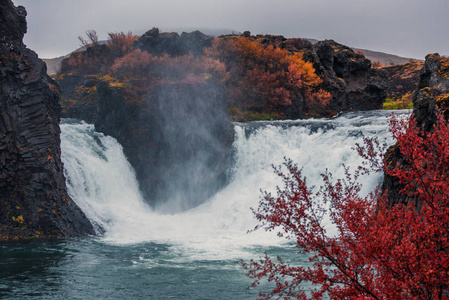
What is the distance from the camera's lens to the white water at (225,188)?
69.0 ft

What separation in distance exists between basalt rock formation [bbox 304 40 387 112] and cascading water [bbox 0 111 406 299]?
11290 millimetres

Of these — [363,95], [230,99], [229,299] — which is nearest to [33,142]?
[229,299]

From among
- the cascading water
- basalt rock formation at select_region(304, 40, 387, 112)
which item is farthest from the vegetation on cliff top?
the cascading water

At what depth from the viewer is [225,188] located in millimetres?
28516

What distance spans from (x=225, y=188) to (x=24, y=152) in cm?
1372

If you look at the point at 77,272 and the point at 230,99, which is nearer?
the point at 77,272

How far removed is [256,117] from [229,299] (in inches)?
1159

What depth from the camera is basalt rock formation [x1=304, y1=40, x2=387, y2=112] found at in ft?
146

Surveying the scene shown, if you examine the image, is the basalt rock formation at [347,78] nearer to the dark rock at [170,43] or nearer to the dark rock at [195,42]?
the dark rock at [195,42]

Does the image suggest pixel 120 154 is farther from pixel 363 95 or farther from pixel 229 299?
pixel 363 95

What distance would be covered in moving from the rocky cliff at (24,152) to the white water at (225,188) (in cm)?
245

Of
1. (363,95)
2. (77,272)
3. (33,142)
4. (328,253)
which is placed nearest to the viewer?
(328,253)

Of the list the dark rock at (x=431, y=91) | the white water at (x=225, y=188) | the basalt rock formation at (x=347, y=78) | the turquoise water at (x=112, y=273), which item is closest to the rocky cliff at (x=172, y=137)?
the white water at (x=225, y=188)

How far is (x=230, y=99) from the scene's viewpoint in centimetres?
4012
